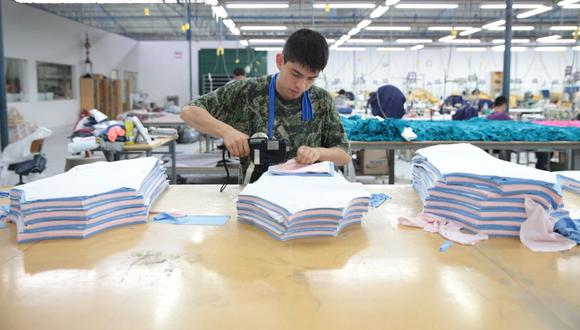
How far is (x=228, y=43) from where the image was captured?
17906mm

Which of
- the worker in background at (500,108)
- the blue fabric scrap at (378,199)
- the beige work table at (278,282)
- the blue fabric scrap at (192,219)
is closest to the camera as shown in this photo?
the beige work table at (278,282)

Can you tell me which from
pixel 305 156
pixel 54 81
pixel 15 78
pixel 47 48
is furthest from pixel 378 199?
pixel 54 81

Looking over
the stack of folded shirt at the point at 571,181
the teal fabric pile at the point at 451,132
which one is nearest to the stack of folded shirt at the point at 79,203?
the stack of folded shirt at the point at 571,181

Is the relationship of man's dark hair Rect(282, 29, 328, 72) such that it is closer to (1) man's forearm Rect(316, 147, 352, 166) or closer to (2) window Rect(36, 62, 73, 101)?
(1) man's forearm Rect(316, 147, 352, 166)

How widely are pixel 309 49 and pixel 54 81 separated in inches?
513

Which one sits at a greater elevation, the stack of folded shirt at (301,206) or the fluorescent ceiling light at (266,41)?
the fluorescent ceiling light at (266,41)

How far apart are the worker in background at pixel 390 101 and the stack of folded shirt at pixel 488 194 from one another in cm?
552

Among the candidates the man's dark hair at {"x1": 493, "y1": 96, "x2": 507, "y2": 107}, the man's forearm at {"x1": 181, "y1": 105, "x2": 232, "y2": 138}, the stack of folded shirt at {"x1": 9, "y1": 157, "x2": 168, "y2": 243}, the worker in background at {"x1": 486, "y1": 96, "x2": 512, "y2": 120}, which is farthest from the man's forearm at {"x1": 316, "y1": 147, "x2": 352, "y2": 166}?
the man's dark hair at {"x1": 493, "y1": 96, "x2": 507, "y2": 107}

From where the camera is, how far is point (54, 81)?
1296 cm

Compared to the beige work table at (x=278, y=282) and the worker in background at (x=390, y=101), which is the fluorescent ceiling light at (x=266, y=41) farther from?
the beige work table at (x=278, y=282)

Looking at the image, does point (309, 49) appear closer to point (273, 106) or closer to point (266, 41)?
point (273, 106)

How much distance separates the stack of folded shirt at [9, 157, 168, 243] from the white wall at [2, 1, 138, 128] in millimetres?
10372

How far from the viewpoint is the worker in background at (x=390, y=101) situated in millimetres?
6867

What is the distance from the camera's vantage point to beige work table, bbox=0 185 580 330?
0.83 meters
